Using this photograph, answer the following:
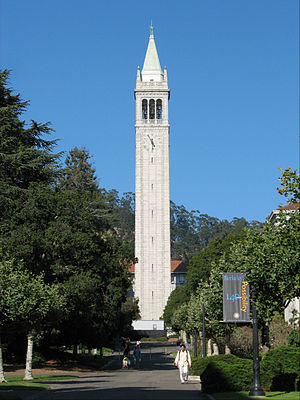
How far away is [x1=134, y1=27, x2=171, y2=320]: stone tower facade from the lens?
93938 mm

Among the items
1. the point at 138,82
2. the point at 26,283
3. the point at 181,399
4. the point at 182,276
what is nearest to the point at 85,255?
the point at 26,283

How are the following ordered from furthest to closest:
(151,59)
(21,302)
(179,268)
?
1. (179,268)
2. (151,59)
3. (21,302)

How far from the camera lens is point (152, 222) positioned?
311 ft

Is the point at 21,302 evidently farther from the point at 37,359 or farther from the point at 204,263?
the point at 204,263

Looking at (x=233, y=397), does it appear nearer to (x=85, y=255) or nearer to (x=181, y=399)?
(x=181, y=399)

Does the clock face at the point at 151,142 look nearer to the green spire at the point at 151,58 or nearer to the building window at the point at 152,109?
the building window at the point at 152,109

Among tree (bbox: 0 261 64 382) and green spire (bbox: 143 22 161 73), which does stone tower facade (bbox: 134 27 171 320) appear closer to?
green spire (bbox: 143 22 161 73)

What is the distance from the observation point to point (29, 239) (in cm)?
3709

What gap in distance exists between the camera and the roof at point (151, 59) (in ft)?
338

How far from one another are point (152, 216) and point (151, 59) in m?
29.4

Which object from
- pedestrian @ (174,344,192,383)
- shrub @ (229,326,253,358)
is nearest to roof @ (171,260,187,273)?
shrub @ (229,326,253,358)

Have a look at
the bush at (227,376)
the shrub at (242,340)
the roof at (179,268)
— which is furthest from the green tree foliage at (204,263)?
the roof at (179,268)

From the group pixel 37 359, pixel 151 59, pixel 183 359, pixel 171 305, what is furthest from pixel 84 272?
pixel 151 59

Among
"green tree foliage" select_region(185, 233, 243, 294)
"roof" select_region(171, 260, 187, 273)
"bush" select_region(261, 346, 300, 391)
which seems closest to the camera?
"bush" select_region(261, 346, 300, 391)
